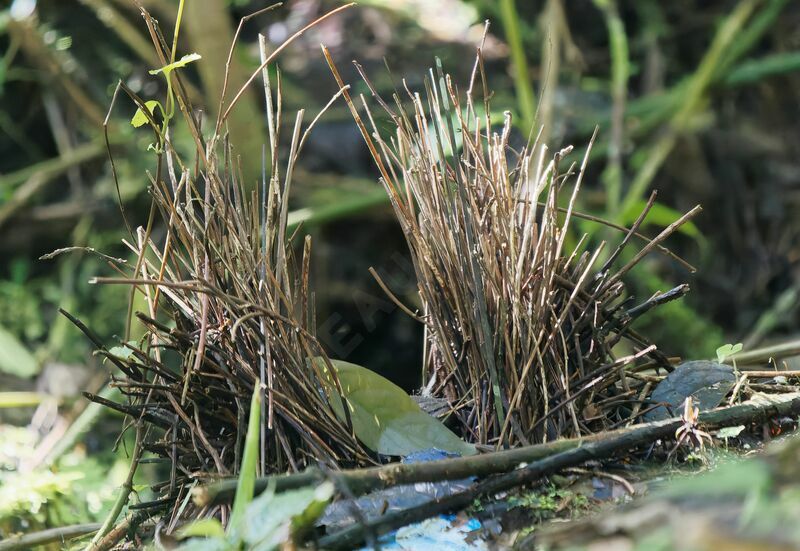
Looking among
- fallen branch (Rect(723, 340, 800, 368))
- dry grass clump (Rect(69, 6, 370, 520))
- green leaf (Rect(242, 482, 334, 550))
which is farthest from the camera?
fallen branch (Rect(723, 340, 800, 368))

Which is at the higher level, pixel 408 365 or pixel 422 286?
pixel 422 286

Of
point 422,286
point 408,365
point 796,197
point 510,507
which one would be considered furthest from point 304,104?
point 510,507

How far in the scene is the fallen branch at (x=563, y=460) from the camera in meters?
0.94

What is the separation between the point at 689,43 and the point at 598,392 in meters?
3.60

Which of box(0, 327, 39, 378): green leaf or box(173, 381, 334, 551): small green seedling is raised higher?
box(173, 381, 334, 551): small green seedling

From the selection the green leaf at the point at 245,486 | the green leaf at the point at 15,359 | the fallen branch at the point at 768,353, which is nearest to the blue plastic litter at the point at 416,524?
the green leaf at the point at 245,486

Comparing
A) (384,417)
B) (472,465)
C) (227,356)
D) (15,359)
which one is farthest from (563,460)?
(15,359)

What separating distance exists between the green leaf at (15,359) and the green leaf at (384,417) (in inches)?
91.3

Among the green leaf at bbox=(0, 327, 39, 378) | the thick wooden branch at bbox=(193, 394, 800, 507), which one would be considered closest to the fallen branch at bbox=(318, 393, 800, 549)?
the thick wooden branch at bbox=(193, 394, 800, 507)

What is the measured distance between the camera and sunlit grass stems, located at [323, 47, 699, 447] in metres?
1.22

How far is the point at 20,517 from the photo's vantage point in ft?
6.59

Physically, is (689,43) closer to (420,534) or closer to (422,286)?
(422,286)

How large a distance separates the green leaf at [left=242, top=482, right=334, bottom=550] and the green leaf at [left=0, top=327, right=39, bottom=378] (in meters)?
2.63

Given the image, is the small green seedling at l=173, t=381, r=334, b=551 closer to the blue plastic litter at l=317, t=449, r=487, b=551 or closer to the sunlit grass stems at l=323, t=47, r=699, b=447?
the blue plastic litter at l=317, t=449, r=487, b=551
